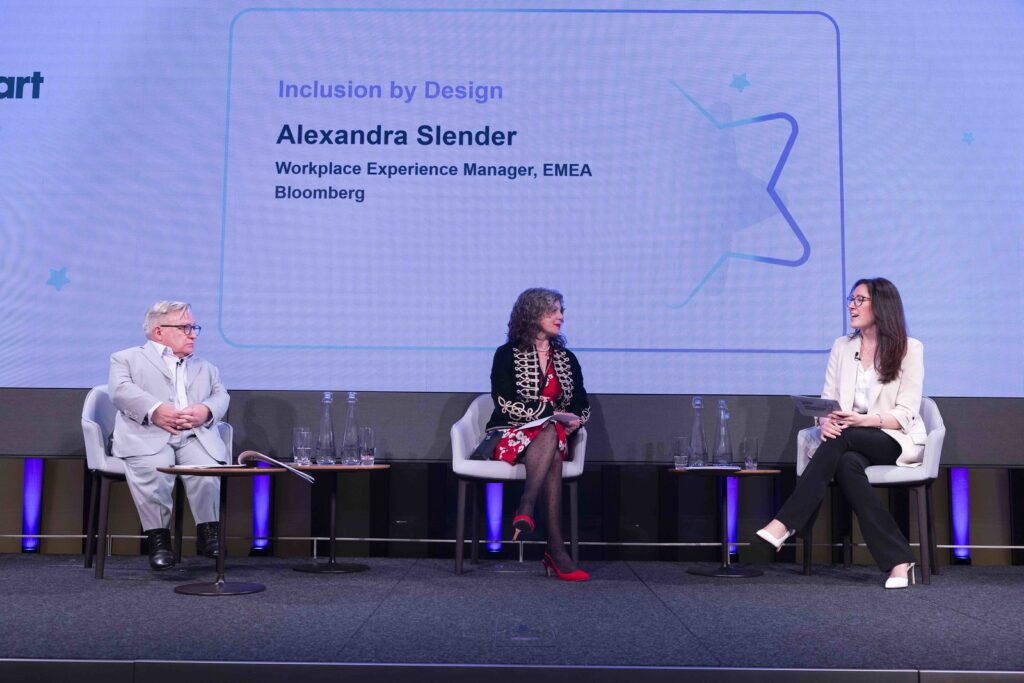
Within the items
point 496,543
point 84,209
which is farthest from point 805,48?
point 84,209

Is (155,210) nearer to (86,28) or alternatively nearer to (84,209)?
(84,209)

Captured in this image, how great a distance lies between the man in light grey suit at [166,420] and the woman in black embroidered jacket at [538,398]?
108cm

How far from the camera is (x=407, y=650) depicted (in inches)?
97.8

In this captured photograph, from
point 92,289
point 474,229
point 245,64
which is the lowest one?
point 92,289

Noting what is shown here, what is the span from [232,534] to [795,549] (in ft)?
8.36

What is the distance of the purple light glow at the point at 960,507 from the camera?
4.62 meters

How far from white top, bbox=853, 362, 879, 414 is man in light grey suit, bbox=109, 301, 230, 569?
2512mm

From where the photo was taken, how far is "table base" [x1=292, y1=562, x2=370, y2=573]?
4062 millimetres

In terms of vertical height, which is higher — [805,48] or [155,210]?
[805,48]

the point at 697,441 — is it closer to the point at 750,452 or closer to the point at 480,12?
the point at 750,452

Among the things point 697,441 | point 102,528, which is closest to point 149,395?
point 102,528

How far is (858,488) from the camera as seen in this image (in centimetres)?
382

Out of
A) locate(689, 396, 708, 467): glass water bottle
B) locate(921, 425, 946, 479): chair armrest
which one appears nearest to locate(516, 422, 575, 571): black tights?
locate(689, 396, 708, 467): glass water bottle

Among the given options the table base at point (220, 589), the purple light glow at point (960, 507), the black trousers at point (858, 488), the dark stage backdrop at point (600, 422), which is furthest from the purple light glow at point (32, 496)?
the purple light glow at point (960, 507)
